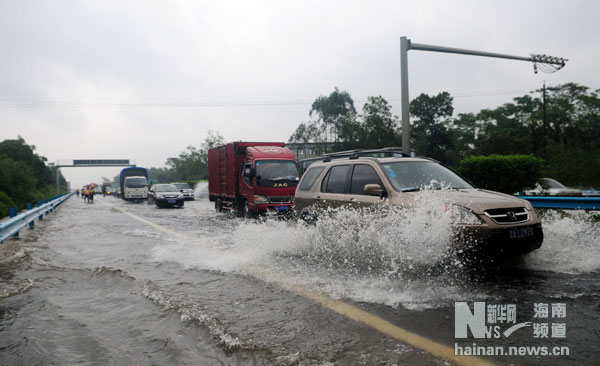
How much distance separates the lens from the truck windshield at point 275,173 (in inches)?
631

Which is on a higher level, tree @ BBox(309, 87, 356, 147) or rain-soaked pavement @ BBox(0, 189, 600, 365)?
tree @ BBox(309, 87, 356, 147)

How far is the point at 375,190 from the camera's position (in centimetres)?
639

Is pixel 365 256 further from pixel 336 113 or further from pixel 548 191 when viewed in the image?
pixel 336 113

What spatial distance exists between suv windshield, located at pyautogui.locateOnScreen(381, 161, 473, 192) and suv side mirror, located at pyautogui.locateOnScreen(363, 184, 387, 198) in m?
0.18

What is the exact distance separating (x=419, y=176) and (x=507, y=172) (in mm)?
12549

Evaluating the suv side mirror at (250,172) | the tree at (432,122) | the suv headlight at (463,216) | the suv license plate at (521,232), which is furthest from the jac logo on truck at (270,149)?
the tree at (432,122)

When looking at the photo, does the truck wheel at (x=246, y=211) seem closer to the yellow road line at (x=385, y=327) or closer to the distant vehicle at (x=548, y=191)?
the distant vehicle at (x=548, y=191)

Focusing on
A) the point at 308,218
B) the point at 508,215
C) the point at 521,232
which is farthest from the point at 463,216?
the point at 308,218

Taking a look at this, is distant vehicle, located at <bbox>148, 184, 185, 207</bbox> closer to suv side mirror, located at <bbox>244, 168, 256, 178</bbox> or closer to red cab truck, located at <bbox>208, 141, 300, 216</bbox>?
red cab truck, located at <bbox>208, 141, 300, 216</bbox>

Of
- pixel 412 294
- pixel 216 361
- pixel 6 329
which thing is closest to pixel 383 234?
pixel 412 294

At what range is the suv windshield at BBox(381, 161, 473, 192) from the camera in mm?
6430

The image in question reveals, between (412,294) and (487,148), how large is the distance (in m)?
43.6

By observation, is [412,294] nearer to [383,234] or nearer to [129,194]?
[383,234]

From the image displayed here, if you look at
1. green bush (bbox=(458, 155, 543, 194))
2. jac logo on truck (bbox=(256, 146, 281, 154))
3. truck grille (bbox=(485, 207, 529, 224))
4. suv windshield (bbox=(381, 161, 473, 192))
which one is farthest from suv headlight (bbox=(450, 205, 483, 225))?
green bush (bbox=(458, 155, 543, 194))
